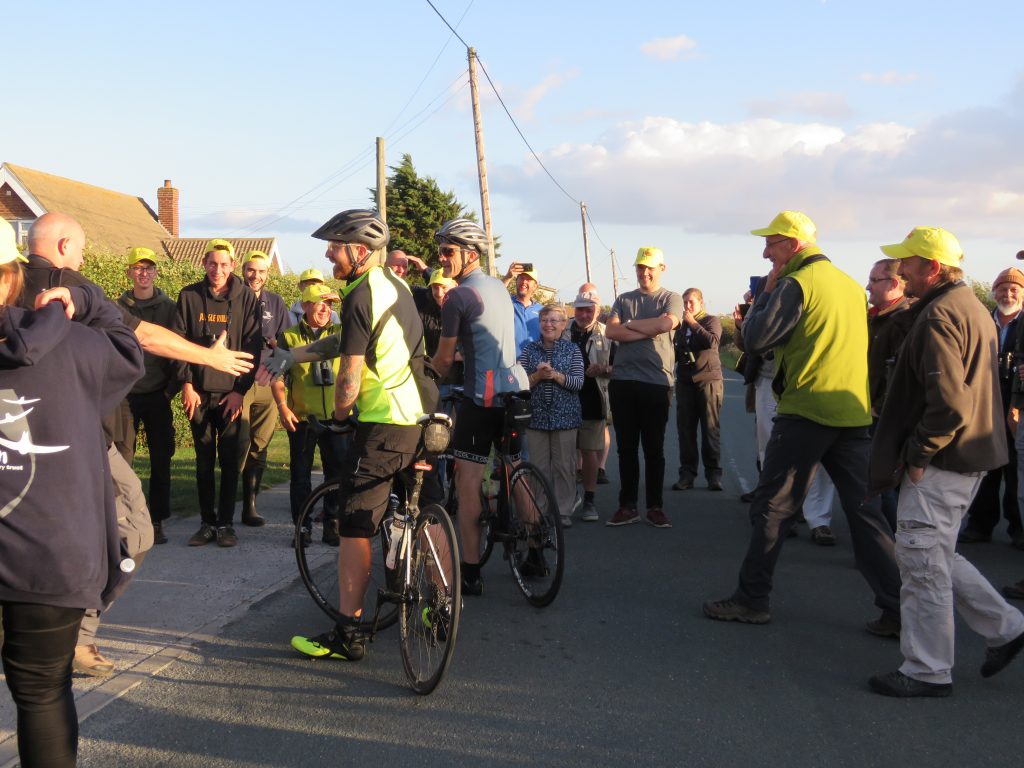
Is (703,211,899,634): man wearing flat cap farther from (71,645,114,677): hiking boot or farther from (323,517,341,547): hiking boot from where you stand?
(71,645,114,677): hiking boot

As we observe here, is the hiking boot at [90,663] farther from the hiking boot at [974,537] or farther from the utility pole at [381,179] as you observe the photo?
the utility pole at [381,179]

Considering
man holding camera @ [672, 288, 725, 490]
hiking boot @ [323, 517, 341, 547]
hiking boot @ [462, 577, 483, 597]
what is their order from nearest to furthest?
hiking boot @ [323, 517, 341, 547] < hiking boot @ [462, 577, 483, 597] < man holding camera @ [672, 288, 725, 490]

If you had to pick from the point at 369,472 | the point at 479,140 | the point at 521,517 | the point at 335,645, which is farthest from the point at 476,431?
the point at 479,140

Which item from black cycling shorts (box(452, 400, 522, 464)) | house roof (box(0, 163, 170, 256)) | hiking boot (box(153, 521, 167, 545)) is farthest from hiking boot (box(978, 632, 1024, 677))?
house roof (box(0, 163, 170, 256))

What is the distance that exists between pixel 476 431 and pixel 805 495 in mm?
1907

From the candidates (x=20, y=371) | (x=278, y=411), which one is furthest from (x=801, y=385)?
(x=278, y=411)

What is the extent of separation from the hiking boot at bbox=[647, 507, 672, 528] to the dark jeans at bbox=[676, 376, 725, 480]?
2114 millimetres

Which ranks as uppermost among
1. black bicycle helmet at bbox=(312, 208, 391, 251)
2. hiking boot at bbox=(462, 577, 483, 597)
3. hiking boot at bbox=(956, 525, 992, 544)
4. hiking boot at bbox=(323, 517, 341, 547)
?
black bicycle helmet at bbox=(312, 208, 391, 251)

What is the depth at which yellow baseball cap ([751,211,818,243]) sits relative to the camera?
555cm

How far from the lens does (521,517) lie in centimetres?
598

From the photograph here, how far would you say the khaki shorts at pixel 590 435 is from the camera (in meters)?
8.84

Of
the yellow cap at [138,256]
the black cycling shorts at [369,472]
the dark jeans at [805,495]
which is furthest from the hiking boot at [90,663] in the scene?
the yellow cap at [138,256]

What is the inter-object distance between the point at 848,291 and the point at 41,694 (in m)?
4.31

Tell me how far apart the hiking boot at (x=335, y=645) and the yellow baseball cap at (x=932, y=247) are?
3.17m
